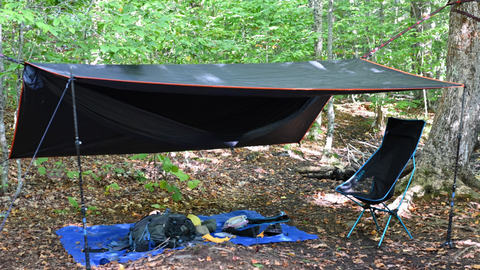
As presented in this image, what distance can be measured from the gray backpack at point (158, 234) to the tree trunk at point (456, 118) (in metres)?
2.54

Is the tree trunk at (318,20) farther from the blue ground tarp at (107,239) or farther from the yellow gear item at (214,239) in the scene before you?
the yellow gear item at (214,239)

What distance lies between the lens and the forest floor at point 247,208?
8.16 feet

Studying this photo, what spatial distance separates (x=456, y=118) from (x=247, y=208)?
2.37 m

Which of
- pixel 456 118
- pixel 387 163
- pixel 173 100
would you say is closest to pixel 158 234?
pixel 173 100

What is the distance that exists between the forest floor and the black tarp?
784 mm

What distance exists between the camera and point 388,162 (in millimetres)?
3469

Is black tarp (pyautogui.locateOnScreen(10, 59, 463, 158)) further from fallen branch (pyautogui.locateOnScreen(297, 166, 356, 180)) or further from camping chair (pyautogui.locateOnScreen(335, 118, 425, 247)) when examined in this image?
fallen branch (pyautogui.locateOnScreen(297, 166, 356, 180))

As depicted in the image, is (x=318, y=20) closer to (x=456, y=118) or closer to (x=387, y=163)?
(x=456, y=118)

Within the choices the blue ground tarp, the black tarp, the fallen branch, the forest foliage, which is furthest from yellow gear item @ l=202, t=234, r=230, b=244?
the fallen branch

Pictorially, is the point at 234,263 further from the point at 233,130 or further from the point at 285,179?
the point at 285,179

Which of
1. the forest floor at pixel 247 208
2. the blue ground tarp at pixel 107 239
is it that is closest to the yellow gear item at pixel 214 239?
the blue ground tarp at pixel 107 239

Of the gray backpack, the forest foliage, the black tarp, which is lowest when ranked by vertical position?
the gray backpack

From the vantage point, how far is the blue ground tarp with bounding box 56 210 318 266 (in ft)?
8.24

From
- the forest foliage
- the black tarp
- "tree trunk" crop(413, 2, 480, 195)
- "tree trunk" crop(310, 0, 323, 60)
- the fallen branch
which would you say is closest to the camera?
the black tarp
